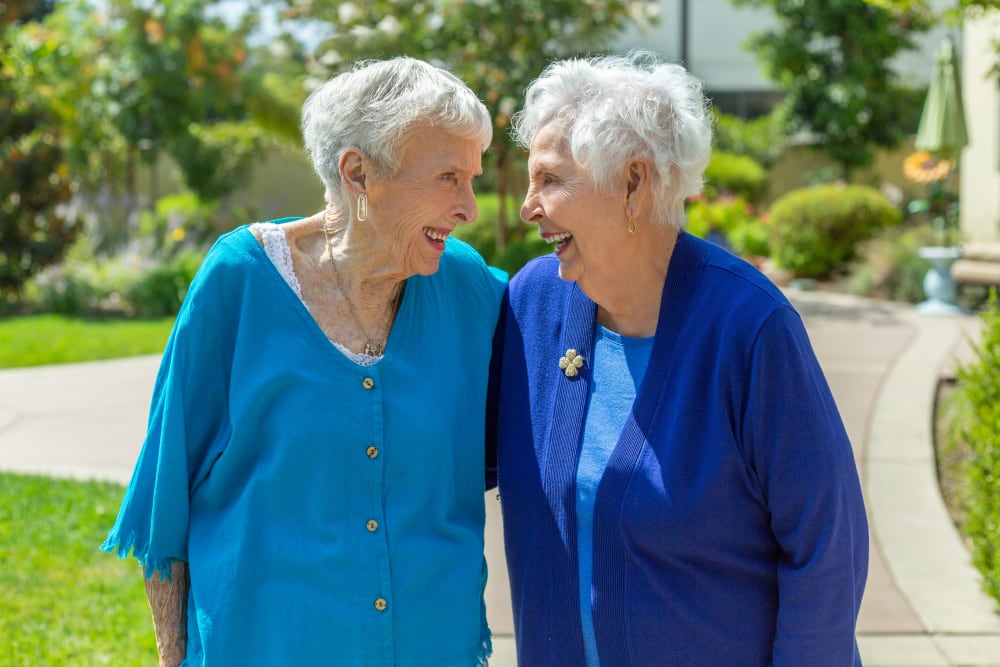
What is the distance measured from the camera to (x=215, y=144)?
1850 centimetres

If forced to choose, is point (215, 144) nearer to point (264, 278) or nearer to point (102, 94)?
point (102, 94)

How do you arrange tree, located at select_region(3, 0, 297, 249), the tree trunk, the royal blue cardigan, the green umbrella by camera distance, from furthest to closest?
1. tree, located at select_region(3, 0, 297, 249)
2. the green umbrella
3. the tree trunk
4. the royal blue cardigan

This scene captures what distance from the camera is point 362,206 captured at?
2.22m

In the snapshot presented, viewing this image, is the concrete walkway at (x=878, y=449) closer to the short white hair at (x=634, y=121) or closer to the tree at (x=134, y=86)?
the short white hair at (x=634, y=121)

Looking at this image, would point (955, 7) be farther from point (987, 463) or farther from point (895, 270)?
point (895, 270)

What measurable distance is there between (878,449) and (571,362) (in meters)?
4.78

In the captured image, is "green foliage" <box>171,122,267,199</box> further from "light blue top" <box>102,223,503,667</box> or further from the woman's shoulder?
"light blue top" <box>102,223,503,667</box>

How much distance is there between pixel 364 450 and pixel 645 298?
25.5 inches

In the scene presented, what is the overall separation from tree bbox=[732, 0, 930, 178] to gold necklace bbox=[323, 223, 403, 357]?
2026 cm

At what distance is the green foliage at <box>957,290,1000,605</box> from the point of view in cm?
425

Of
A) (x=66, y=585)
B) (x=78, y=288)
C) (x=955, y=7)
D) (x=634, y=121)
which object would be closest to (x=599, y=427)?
(x=634, y=121)

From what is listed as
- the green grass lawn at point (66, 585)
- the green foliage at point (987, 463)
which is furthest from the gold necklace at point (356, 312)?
the green foliage at point (987, 463)

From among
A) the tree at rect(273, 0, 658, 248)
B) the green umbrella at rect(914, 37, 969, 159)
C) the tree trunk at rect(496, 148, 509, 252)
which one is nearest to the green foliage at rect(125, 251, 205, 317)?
the tree at rect(273, 0, 658, 248)

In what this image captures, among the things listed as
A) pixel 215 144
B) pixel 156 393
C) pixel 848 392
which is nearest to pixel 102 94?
pixel 215 144
